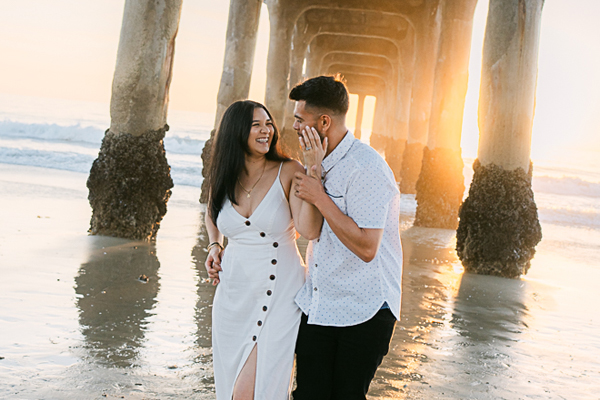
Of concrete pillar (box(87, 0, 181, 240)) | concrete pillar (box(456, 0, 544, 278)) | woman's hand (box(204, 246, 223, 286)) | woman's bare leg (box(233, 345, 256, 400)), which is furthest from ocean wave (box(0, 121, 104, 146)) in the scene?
woman's bare leg (box(233, 345, 256, 400))

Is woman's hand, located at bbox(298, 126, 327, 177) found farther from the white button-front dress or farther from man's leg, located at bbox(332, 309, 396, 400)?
man's leg, located at bbox(332, 309, 396, 400)

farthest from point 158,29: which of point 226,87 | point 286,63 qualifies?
point 286,63

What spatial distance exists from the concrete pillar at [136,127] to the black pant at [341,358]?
17.0 feet

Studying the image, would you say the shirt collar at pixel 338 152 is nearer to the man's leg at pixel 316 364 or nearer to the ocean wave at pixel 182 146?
the man's leg at pixel 316 364

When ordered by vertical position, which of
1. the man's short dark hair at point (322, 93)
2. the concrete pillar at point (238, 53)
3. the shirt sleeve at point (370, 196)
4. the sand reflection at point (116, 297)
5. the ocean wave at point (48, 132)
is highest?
the concrete pillar at point (238, 53)

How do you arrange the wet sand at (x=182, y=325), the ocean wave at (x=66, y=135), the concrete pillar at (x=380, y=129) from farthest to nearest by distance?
the concrete pillar at (x=380, y=129), the ocean wave at (x=66, y=135), the wet sand at (x=182, y=325)

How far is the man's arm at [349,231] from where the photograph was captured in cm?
220

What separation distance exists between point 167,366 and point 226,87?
28.1ft

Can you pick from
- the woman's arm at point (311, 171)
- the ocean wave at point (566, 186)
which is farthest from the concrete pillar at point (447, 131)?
the ocean wave at point (566, 186)

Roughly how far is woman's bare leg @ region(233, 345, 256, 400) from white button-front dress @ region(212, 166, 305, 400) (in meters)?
0.02

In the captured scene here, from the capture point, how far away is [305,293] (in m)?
2.45

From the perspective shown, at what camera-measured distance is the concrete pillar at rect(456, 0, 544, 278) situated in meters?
6.96

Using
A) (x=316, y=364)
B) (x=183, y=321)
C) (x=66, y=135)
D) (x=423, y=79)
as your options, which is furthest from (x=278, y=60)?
(x=66, y=135)

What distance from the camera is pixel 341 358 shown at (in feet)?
7.59
